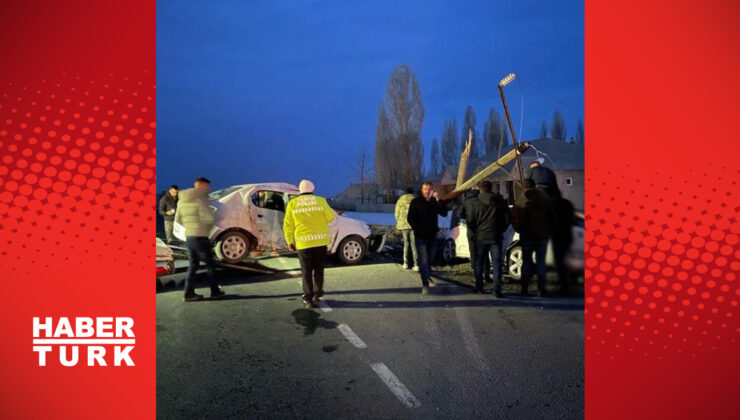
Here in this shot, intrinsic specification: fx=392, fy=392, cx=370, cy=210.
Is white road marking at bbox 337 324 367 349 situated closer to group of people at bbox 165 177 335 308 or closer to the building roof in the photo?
group of people at bbox 165 177 335 308

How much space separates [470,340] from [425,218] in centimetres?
197

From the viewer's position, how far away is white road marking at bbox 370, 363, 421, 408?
252 centimetres

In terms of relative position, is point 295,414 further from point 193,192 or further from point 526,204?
point 193,192

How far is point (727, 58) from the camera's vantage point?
190 cm

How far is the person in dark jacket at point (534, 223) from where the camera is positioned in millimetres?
1118

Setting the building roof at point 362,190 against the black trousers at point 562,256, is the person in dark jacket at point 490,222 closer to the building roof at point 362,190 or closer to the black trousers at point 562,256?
the black trousers at point 562,256

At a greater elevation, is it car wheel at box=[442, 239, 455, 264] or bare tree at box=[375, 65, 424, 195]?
bare tree at box=[375, 65, 424, 195]

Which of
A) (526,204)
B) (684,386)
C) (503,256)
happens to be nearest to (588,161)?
(526,204)

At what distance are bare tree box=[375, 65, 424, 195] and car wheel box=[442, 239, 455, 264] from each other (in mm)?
19706

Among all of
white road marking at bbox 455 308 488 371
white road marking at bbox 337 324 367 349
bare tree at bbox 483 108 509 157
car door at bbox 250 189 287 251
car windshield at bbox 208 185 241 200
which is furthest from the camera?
bare tree at bbox 483 108 509 157

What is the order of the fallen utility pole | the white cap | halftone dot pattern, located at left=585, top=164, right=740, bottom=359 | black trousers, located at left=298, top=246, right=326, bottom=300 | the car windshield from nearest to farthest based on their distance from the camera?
halftone dot pattern, located at left=585, top=164, right=740, bottom=359, the fallen utility pole, the white cap, black trousers, located at left=298, top=246, right=326, bottom=300, the car windshield

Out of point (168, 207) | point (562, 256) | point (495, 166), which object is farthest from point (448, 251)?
point (562, 256)

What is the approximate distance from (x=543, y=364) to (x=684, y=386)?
1.11m

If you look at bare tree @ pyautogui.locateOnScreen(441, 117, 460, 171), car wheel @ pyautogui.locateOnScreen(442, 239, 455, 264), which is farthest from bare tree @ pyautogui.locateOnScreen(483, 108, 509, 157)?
car wheel @ pyautogui.locateOnScreen(442, 239, 455, 264)
